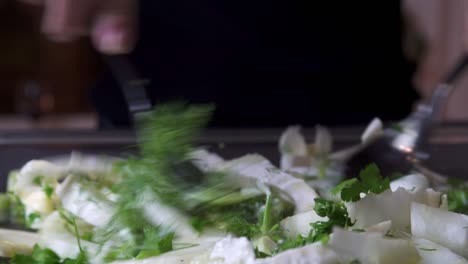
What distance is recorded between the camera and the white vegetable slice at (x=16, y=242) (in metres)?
0.63

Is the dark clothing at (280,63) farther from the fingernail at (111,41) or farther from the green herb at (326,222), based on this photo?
the green herb at (326,222)

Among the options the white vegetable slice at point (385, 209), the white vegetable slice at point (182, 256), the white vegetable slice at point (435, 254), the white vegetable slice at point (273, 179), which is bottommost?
the white vegetable slice at point (273, 179)

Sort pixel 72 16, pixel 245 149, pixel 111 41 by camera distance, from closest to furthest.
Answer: pixel 245 149, pixel 111 41, pixel 72 16

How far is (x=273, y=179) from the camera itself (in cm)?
66

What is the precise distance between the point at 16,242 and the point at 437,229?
0.37 metres

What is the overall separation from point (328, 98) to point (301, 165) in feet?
1.71

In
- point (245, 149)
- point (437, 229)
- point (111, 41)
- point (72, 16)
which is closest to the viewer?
point (437, 229)

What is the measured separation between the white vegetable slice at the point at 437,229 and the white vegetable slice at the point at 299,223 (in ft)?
0.20

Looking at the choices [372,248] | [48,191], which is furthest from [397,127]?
[372,248]

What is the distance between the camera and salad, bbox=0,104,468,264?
1.49 ft

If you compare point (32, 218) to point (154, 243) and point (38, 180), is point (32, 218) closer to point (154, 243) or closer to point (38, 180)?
point (38, 180)

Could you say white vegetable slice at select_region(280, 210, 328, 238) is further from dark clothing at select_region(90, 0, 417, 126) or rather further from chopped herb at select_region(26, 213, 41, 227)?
dark clothing at select_region(90, 0, 417, 126)

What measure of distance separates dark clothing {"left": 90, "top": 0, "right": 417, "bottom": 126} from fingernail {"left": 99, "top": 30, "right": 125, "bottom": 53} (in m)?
0.14

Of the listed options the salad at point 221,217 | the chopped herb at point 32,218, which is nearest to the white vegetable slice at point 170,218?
the salad at point 221,217
